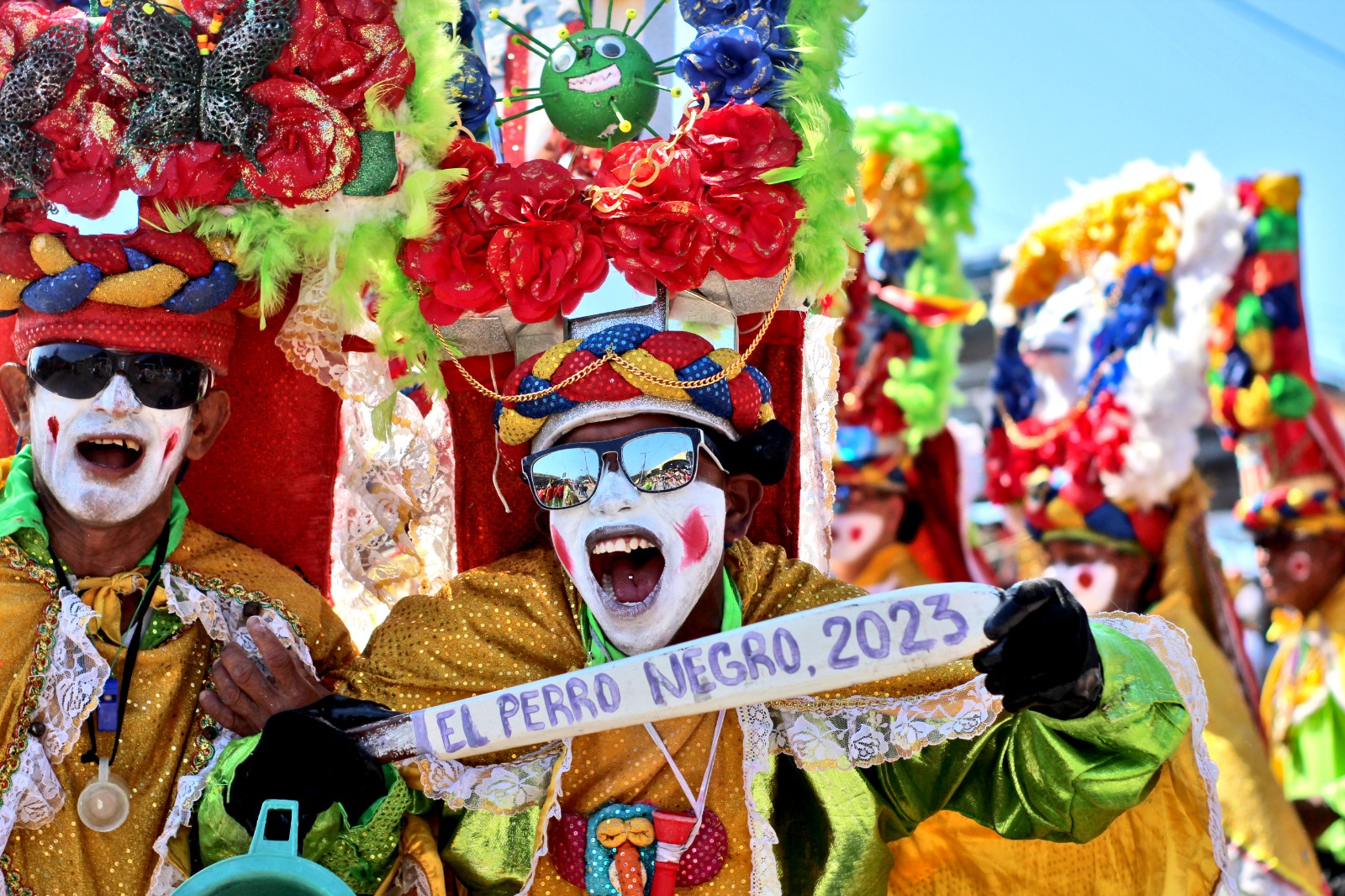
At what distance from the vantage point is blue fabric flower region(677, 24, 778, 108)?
3.27 m

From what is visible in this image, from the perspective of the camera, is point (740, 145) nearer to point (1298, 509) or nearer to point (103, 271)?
point (103, 271)

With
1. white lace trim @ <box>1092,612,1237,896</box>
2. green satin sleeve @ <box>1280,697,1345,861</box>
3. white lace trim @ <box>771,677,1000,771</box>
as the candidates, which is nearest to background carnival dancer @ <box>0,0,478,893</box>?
white lace trim @ <box>771,677,1000,771</box>

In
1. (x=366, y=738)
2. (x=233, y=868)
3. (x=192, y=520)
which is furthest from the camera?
(x=192, y=520)

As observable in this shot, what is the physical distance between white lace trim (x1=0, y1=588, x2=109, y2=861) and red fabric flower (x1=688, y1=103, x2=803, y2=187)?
145 centimetres

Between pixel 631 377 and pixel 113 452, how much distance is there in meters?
1.03

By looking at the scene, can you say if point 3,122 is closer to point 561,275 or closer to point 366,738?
point 561,275

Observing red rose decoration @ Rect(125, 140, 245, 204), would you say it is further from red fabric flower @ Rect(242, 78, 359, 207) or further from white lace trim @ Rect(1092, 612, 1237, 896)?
white lace trim @ Rect(1092, 612, 1237, 896)

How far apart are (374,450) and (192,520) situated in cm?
41

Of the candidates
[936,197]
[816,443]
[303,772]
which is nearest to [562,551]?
[303,772]

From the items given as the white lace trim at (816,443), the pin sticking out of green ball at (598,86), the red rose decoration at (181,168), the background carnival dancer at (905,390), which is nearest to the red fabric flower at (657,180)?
the pin sticking out of green ball at (598,86)

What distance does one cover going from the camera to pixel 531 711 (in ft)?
9.81

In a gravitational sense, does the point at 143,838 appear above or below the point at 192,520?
below

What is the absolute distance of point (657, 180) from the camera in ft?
10.7

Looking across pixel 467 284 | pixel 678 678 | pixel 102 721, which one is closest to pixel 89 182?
pixel 467 284
